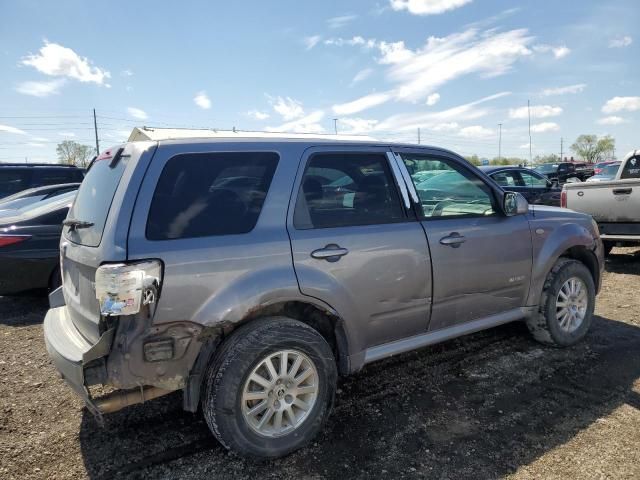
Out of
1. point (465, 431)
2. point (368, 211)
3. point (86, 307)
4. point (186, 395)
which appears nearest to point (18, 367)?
point (86, 307)

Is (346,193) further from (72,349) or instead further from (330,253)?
(72,349)

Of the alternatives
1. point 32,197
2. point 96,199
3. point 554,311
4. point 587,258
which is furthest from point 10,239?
point 587,258

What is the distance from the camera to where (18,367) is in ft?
13.5

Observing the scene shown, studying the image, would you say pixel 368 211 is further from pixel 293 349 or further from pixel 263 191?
pixel 293 349

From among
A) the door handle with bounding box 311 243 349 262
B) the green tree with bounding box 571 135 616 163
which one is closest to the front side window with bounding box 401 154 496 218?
the door handle with bounding box 311 243 349 262

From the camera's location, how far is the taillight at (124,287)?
229cm

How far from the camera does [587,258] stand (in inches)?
180

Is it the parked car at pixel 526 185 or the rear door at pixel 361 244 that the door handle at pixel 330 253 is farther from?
the parked car at pixel 526 185

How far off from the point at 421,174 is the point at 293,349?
179cm

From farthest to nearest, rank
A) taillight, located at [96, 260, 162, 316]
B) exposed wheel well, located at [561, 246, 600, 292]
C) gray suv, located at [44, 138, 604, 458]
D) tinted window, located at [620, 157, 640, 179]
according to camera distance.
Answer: tinted window, located at [620, 157, 640, 179], exposed wheel well, located at [561, 246, 600, 292], gray suv, located at [44, 138, 604, 458], taillight, located at [96, 260, 162, 316]

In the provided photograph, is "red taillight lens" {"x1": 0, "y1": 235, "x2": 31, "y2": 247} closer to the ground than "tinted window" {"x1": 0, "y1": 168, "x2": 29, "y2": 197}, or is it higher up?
closer to the ground

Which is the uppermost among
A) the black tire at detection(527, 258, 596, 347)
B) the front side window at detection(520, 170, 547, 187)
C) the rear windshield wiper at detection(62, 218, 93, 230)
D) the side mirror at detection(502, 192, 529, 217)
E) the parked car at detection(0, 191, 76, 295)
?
the front side window at detection(520, 170, 547, 187)

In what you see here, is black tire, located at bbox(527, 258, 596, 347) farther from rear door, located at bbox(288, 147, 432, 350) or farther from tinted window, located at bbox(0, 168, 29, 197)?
tinted window, located at bbox(0, 168, 29, 197)

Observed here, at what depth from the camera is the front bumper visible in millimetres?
2352
